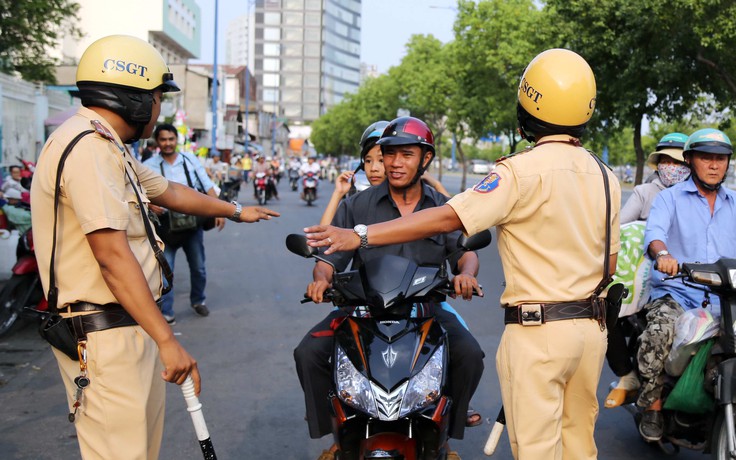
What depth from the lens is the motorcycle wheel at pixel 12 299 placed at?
7375 mm

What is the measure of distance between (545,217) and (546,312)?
0.35 meters

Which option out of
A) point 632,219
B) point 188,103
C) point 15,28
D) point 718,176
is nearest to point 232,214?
point 718,176

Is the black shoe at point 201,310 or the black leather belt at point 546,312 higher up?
the black leather belt at point 546,312

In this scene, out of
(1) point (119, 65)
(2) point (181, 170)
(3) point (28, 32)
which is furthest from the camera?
(3) point (28, 32)

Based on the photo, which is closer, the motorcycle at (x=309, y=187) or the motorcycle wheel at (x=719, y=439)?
the motorcycle wheel at (x=719, y=439)

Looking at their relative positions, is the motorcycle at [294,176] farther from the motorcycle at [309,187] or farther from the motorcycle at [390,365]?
the motorcycle at [390,365]

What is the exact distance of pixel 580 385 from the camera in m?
3.08

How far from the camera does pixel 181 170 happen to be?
809 centimetres

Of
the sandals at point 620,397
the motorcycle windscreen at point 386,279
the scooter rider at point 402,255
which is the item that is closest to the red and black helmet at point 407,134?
the scooter rider at point 402,255

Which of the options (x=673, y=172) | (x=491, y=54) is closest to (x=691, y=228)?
(x=673, y=172)

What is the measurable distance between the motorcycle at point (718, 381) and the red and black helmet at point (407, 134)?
140 centimetres

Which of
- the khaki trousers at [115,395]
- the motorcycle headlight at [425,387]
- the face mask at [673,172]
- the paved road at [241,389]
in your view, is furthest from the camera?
the face mask at [673,172]

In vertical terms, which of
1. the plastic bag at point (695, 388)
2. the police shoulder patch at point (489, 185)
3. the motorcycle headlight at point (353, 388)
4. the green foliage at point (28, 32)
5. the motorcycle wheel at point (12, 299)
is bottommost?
the motorcycle wheel at point (12, 299)

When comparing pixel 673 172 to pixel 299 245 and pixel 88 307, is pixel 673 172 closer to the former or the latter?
pixel 299 245
